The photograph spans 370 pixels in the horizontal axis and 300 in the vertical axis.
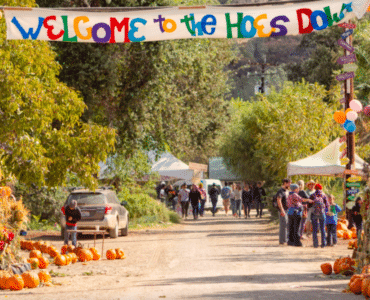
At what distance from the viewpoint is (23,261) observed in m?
12.1

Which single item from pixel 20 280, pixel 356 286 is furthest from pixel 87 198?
pixel 356 286

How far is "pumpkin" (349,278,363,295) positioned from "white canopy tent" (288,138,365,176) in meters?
11.2

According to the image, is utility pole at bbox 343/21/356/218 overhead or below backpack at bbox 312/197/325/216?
overhead

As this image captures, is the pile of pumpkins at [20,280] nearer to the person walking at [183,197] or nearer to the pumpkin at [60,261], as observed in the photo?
the pumpkin at [60,261]

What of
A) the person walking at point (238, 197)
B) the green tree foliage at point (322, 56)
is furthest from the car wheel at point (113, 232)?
the green tree foliage at point (322, 56)

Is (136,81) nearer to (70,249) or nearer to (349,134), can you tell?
(349,134)

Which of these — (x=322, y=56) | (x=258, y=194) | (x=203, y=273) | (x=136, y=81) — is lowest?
(x=203, y=273)

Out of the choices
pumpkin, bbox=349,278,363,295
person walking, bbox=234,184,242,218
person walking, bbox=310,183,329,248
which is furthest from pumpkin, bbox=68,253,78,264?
person walking, bbox=234,184,242,218

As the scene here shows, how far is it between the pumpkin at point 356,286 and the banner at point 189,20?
4.11 m

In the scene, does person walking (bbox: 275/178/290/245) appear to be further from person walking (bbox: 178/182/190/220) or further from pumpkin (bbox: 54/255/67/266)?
person walking (bbox: 178/182/190/220)

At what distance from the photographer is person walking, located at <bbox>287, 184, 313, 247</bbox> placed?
17.8 metres

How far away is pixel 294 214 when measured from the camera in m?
17.8

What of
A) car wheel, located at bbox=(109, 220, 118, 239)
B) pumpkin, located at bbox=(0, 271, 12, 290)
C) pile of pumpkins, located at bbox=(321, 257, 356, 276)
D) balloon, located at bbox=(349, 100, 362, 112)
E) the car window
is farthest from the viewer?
car wheel, located at bbox=(109, 220, 118, 239)

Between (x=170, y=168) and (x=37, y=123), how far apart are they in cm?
1988
